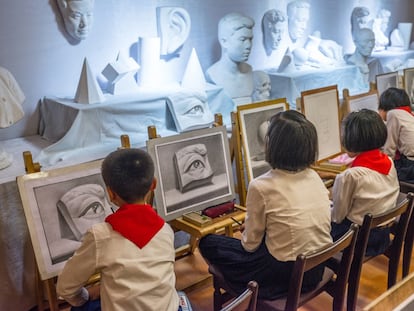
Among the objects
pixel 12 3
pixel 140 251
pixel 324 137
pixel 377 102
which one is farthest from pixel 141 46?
pixel 140 251

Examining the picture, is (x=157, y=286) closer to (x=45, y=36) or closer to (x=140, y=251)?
(x=140, y=251)

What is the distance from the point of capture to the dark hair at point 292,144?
1.52m

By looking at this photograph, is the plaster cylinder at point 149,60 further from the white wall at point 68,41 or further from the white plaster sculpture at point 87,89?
the white plaster sculpture at point 87,89

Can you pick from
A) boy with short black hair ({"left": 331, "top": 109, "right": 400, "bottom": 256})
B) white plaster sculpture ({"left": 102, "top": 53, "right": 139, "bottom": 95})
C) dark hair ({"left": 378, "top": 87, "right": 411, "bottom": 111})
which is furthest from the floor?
white plaster sculpture ({"left": 102, "top": 53, "right": 139, "bottom": 95})

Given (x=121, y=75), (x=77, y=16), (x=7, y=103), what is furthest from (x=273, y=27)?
(x=7, y=103)

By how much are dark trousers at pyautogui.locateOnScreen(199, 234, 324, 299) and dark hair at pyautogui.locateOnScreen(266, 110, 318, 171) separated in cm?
31

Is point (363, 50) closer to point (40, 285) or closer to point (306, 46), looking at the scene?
point (306, 46)

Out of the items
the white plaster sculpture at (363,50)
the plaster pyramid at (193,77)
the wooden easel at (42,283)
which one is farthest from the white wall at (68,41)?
the white plaster sculpture at (363,50)

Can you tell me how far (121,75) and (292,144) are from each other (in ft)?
4.88

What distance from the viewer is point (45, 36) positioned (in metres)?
2.63

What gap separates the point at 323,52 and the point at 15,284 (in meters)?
3.23

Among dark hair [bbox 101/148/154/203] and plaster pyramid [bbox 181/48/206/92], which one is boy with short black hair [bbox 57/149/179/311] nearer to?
dark hair [bbox 101/148/154/203]

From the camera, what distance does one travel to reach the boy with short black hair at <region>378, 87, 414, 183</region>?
2709 mm

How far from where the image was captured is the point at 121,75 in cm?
268
